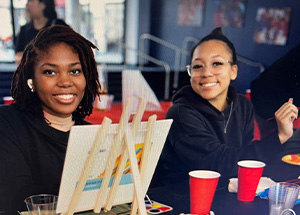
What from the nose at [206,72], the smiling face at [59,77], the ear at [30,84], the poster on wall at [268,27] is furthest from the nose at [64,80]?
the poster on wall at [268,27]

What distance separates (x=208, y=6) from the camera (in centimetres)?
256

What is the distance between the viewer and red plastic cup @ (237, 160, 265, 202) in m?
1.33

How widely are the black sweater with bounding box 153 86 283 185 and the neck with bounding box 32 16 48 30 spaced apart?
592mm

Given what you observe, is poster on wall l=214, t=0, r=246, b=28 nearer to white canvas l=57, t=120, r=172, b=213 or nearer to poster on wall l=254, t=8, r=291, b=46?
poster on wall l=254, t=8, r=291, b=46

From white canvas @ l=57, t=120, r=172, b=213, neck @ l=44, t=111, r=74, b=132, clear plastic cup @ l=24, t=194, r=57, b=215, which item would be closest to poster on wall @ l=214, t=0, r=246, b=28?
neck @ l=44, t=111, r=74, b=132

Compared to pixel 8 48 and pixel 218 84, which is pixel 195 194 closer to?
pixel 218 84

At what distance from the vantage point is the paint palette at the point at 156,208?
121 cm

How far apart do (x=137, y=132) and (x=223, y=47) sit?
836 mm

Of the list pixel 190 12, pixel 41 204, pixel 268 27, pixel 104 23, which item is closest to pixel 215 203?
pixel 41 204

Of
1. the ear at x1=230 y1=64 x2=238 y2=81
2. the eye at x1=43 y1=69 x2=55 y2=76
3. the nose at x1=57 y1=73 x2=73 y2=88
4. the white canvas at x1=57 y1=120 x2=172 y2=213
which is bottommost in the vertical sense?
the white canvas at x1=57 y1=120 x2=172 y2=213

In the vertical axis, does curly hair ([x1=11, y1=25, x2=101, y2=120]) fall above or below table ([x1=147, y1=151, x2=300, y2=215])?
above

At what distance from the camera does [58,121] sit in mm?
1440

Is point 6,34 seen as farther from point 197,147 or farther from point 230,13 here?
point 230,13

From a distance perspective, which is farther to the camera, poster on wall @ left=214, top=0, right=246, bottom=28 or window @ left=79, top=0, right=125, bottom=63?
poster on wall @ left=214, top=0, right=246, bottom=28
